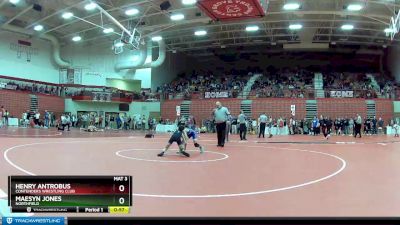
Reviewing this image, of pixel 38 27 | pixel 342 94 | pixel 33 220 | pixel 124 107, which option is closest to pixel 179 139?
pixel 33 220

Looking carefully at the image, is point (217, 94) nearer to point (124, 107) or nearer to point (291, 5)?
point (124, 107)

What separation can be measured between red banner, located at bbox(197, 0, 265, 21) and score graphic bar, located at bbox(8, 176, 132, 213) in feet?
29.5

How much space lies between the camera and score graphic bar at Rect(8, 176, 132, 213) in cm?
224

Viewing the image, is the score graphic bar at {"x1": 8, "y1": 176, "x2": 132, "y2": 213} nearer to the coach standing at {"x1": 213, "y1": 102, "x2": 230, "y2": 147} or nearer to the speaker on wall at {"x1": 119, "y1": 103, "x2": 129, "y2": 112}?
the coach standing at {"x1": 213, "y1": 102, "x2": 230, "y2": 147}

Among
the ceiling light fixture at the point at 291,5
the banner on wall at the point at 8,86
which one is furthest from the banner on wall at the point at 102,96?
the ceiling light fixture at the point at 291,5

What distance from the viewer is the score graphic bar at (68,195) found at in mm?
2242

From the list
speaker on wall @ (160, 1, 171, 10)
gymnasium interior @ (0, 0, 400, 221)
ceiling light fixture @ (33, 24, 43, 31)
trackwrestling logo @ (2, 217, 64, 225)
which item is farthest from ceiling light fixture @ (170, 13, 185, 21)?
trackwrestling logo @ (2, 217, 64, 225)

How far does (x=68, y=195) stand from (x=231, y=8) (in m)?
9.86

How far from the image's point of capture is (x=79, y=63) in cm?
3581

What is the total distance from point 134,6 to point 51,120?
44.5 feet

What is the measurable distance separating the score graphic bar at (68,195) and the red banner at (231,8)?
354 inches

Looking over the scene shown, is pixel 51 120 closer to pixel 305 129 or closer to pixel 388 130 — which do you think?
pixel 305 129

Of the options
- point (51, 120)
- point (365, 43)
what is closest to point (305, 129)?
point (365, 43)

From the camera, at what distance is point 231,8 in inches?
439
